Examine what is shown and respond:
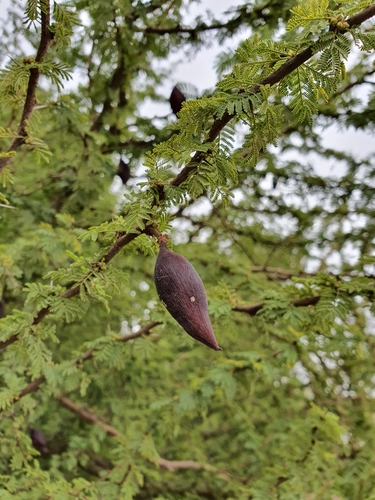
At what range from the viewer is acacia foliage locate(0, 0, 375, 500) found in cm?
93

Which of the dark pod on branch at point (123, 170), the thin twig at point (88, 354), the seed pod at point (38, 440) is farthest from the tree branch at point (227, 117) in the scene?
the seed pod at point (38, 440)

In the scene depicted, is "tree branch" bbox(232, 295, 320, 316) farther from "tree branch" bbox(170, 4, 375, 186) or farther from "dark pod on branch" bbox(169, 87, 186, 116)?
"dark pod on branch" bbox(169, 87, 186, 116)

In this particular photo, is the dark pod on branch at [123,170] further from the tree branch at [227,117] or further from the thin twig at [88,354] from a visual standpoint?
the tree branch at [227,117]

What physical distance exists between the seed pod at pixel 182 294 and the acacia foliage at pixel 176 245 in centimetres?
10

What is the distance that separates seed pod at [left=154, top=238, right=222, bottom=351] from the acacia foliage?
0.10 meters

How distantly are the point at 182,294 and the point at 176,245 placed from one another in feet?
5.82

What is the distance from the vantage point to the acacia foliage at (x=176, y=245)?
3.05 ft

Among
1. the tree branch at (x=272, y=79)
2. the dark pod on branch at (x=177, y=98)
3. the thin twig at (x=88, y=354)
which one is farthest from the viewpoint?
the dark pod on branch at (x=177, y=98)

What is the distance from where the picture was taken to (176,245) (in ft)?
8.80

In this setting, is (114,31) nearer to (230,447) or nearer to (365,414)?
(365,414)

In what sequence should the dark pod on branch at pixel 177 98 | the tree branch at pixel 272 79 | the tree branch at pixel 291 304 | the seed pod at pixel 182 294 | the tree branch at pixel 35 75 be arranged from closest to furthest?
the tree branch at pixel 272 79, the seed pod at pixel 182 294, the tree branch at pixel 35 75, the tree branch at pixel 291 304, the dark pod on branch at pixel 177 98

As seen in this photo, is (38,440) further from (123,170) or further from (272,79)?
(272,79)

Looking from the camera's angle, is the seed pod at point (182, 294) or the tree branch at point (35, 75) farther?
the tree branch at point (35, 75)

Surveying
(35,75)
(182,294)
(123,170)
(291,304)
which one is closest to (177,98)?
(123,170)
